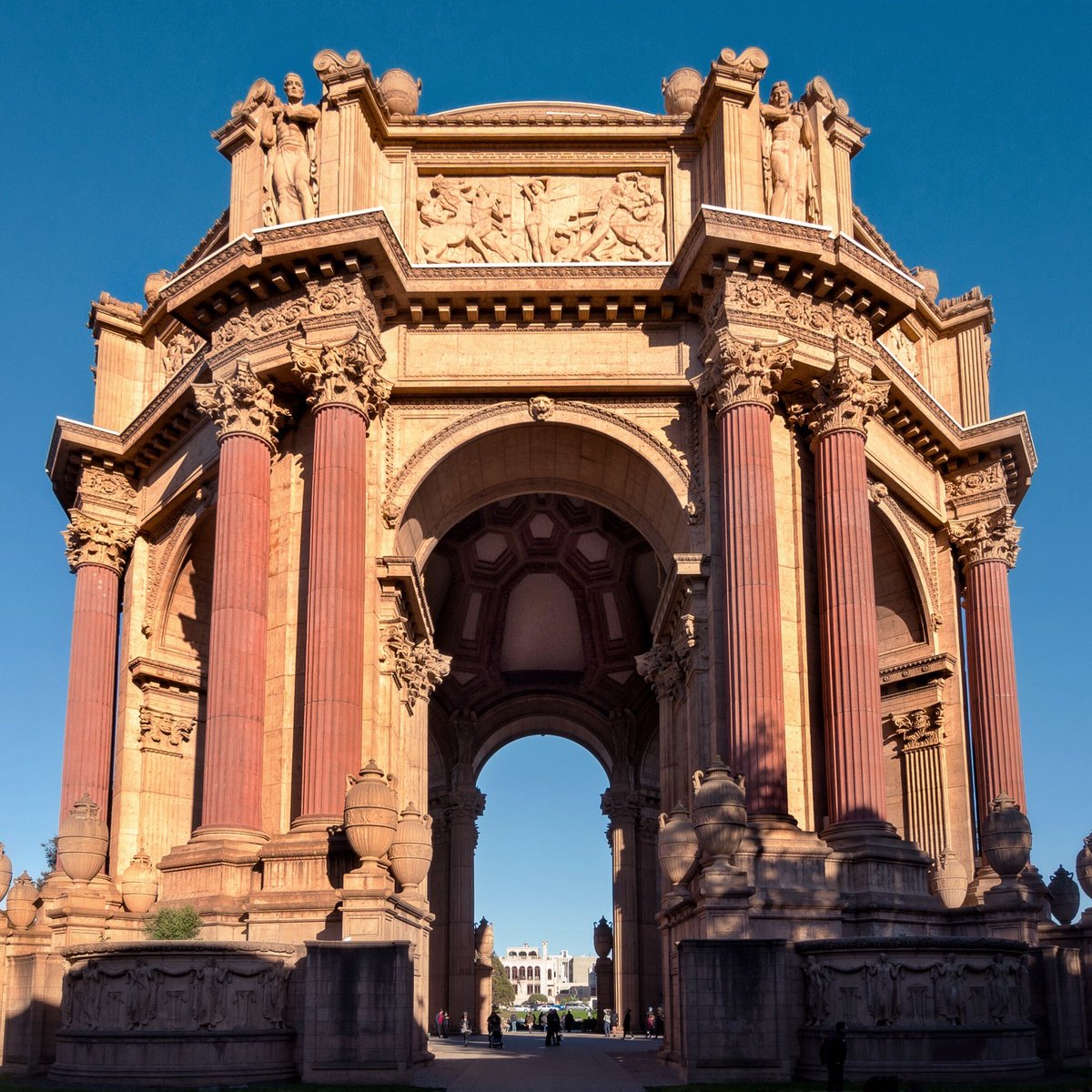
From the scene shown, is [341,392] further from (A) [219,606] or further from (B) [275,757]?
(B) [275,757]

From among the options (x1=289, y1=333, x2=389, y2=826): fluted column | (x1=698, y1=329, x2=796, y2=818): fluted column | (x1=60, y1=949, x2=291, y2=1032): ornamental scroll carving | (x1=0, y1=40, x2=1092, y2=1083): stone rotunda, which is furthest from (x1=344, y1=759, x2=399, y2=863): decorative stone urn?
(x1=698, y1=329, x2=796, y2=818): fluted column

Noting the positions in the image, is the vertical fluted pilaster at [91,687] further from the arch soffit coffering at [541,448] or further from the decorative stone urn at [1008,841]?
the decorative stone urn at [1008,841]

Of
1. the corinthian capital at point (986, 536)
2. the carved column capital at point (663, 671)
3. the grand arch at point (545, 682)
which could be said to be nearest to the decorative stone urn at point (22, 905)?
the carved column capital at point (663, 671)

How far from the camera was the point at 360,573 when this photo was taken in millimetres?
29531

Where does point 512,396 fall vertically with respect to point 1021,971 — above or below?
above

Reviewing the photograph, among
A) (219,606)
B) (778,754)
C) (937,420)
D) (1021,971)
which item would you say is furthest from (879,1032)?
(937,420)

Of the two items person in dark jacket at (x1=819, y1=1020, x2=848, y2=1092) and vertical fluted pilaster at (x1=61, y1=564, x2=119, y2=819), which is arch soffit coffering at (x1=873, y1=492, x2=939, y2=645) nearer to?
person in dark jacket at (x1=819, y1=1020, x2=848, y2=1092)

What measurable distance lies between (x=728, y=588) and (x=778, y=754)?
345 centimetres

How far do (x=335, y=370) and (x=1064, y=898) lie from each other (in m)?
18.8

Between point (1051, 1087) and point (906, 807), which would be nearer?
point (1051, 1087)

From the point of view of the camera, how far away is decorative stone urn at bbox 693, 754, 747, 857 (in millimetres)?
24609

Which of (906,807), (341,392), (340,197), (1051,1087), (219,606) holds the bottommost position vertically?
(1051,1087)

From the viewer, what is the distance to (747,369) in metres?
30.0

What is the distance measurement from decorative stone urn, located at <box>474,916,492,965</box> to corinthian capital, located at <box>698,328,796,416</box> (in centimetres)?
3401
